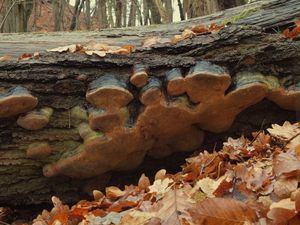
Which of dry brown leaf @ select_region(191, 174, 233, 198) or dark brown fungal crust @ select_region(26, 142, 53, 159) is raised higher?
dry brown leaf @ select_region(191, 174, 233, 198)

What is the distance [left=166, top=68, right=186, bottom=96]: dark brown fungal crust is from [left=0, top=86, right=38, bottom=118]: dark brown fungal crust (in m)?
1.16

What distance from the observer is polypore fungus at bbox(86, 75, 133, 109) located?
3486mm

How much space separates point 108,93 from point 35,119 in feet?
2.22

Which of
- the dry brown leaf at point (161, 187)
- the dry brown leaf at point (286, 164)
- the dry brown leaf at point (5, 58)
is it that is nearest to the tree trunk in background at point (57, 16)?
the dry brown leaf at point (5, 58)

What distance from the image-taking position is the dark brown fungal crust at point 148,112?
357 cm

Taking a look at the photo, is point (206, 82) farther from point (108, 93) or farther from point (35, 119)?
point (35, 119)

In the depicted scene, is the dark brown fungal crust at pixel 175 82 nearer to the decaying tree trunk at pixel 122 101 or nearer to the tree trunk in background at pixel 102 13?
the decaying tree trunk at pixel 122 101

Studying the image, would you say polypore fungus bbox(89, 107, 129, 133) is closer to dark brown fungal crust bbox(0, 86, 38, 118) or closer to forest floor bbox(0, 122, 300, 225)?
dark brown fungal crust bbox(0, 86, 38, 118)

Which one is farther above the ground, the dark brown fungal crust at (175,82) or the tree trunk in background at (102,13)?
the tree trunk in background at (102,13)

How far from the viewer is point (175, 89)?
3623 mm

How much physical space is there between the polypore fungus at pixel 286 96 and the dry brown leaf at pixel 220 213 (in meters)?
2.33

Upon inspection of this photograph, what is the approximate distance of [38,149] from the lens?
372 centimetres

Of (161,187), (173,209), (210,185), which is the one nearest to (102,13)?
(161,187)

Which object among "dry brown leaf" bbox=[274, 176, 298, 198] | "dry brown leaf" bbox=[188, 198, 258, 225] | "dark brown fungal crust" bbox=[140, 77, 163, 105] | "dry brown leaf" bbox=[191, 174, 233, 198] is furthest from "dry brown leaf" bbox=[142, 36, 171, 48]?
"dry brown leaf" bbox=[188, 198, 258, 225]
